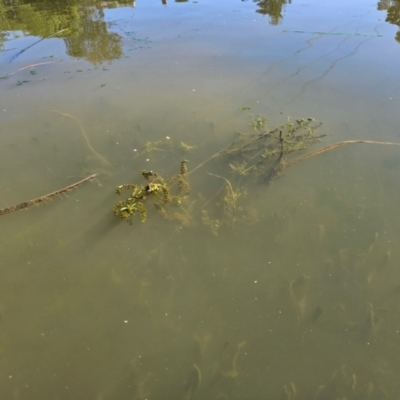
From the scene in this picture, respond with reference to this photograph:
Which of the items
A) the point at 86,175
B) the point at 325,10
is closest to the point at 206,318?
the point at 86,175

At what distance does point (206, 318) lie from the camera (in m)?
2.43

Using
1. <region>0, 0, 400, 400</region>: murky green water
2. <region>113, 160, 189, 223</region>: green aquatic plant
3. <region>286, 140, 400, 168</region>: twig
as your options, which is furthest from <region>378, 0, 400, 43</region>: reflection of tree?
<region>113, 160, 189, 223</region>: green aquatic plant

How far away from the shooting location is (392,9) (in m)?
6.68

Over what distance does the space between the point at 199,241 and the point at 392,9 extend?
6851 mm

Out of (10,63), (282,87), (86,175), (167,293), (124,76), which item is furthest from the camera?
(10,63)

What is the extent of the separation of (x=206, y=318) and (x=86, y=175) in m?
1.89

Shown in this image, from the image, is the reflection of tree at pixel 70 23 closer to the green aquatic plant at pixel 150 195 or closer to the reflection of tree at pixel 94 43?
the reflection of tree at pixel 94 43

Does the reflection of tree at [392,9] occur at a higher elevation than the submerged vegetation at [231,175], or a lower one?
higher

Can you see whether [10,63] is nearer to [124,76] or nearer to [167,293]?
[124,76]

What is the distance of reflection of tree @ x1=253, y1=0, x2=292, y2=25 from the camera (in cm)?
646

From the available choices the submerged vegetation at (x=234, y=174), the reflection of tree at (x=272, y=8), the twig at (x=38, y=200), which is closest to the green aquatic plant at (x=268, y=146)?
the submerged vegetation at (x=234, y=174)

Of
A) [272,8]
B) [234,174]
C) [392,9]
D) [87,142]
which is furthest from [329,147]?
[392,9]

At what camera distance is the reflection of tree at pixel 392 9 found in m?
6.25

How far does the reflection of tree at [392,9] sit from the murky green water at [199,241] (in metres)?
1.83
